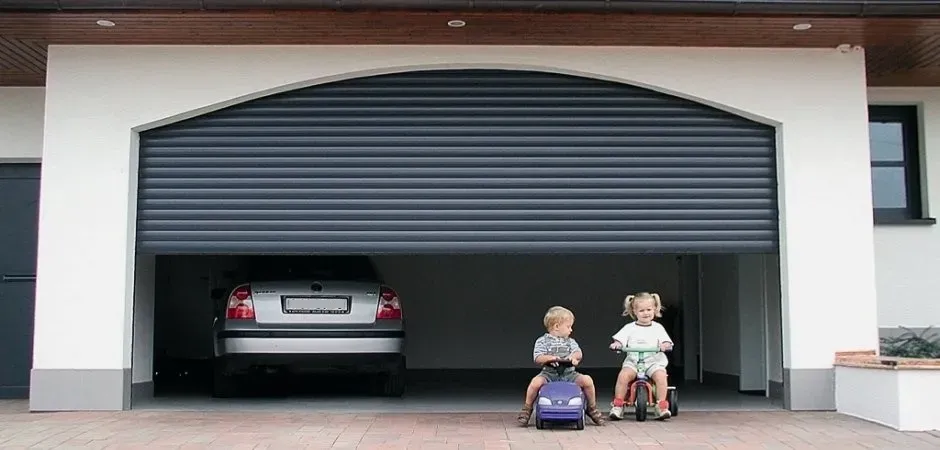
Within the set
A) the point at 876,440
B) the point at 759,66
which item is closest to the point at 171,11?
the point at 759,66

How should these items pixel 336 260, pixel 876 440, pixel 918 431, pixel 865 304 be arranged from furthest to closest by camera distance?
pixel 336 260 < pixel 865 304 < pixel 918 431 < pixel 876 440

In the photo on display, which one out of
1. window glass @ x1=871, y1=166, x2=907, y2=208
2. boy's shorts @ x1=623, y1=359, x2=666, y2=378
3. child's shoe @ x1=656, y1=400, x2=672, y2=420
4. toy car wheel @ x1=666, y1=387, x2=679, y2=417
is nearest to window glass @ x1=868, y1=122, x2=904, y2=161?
window glass @ x1=871, y1=166, x2=907, y2=208

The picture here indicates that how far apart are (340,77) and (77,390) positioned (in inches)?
136

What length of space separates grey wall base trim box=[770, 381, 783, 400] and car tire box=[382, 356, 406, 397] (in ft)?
11.2

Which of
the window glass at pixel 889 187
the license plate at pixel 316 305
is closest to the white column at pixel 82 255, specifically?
the license plate at pixel 316 305

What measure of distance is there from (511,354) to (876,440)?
6.54m

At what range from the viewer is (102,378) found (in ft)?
28.0

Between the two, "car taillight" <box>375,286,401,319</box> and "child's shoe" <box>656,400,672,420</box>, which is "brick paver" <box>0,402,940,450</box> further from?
"car taillight" <box>375,286,401,319</box>

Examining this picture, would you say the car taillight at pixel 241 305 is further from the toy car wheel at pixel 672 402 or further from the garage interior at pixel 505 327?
the toy car wheel at pixel 672 402

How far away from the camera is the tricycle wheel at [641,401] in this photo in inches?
309

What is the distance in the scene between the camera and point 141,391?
919 cm

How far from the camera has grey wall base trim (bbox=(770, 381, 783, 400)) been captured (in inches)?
358

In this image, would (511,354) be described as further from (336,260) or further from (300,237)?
(300,237)

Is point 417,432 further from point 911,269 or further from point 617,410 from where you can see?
point 911,269
